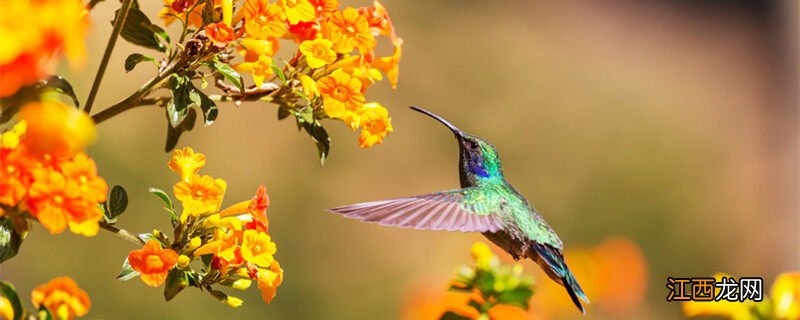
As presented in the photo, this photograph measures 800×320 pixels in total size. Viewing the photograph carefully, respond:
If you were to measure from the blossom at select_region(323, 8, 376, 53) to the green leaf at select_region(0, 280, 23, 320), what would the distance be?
1.13ft

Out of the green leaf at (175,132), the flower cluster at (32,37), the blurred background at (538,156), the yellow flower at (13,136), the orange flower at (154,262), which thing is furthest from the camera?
the blurred background at (538,156)

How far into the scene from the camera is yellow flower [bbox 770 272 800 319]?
91 cm

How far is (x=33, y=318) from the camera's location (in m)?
0.73

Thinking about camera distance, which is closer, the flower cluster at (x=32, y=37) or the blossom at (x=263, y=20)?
the flower cluster at (x=32, y=37)

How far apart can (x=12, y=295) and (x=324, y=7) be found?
1.20ft

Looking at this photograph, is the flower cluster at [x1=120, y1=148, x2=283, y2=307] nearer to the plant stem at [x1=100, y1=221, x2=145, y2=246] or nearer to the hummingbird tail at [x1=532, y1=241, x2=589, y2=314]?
the plant stem at [x1=100, y1=221, x2=145, y2=246]

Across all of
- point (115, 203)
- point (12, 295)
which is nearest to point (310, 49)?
point (115, 203)

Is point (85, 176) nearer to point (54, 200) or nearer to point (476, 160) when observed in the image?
point (54, 200)

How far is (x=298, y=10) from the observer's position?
793mm

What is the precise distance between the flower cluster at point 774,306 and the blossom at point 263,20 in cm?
54

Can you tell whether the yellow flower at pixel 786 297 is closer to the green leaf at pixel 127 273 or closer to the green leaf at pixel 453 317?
the green leaf at pixel 453 317

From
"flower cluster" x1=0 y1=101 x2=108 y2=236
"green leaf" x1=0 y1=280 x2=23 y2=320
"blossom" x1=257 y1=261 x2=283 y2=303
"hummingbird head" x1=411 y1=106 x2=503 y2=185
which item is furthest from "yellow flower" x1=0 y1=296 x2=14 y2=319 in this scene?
"hummingbird head" x1=411 y1=106 x2=503 y2=185

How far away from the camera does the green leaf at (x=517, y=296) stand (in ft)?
3.08

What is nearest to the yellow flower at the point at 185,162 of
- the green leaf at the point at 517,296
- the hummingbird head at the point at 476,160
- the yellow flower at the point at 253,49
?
the yellow flower at the point at 253,49
